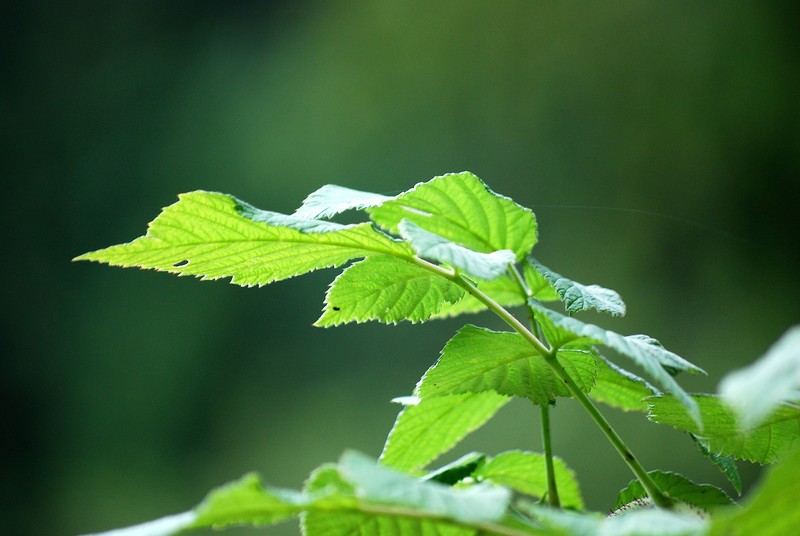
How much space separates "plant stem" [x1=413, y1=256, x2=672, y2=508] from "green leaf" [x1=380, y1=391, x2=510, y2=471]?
0.10 meters

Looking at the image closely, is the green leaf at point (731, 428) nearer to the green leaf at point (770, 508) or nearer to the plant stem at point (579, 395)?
the plant stem at point (579, 395)

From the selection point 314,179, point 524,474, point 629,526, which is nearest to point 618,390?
point 524,474

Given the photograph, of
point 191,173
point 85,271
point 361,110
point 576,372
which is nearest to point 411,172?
point 361,110

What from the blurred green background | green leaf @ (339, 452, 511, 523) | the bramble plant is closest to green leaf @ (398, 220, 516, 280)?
the bramble plant

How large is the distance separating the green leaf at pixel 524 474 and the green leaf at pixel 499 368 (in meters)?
0.10

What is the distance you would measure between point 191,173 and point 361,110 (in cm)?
53

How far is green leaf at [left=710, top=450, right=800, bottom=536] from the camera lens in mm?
212

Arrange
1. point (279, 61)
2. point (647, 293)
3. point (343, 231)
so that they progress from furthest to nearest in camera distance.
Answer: point (279, 61)
point (647, 293)
point (343, 231)

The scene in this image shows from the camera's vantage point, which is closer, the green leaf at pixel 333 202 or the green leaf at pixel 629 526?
the green leaf at pixel 629 526

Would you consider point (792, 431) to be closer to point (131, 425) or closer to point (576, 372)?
point (576, 372)

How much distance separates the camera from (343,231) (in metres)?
0.37

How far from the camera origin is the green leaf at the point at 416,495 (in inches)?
8.1

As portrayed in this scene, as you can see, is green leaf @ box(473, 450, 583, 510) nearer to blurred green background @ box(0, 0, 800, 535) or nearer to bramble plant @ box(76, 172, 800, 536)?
bramble plant @ box(76, 172, 800, 536)

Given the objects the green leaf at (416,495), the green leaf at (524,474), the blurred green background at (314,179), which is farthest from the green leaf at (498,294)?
the blurred green background at (314,179)
